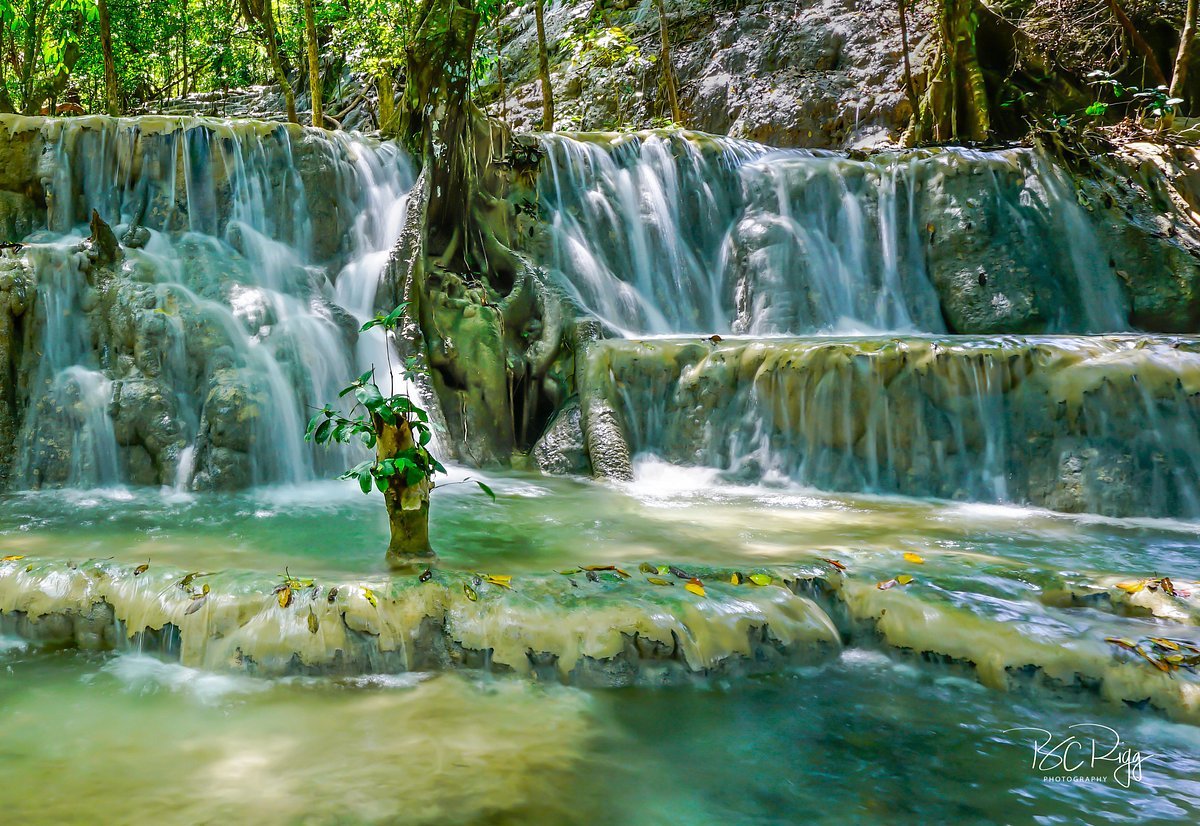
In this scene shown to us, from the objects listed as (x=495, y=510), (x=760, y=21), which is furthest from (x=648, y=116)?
(x=495, y=510)

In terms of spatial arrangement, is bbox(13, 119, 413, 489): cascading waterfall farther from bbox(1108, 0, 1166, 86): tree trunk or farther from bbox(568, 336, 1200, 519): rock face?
bbox(1108, 0, 1166, 86): tree trunk

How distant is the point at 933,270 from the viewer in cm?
959

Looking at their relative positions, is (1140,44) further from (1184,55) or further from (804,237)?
(804,237)

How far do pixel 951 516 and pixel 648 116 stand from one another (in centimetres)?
1312

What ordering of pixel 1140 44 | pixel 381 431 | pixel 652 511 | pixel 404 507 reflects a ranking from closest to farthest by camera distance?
1. pixel 381 431
2. pixel 404 507
3. pixel 652 511
4. pixel 1140 44

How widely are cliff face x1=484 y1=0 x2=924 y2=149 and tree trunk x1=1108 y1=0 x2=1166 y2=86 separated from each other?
3.24m

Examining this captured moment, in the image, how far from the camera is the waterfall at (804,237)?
926 centimetres

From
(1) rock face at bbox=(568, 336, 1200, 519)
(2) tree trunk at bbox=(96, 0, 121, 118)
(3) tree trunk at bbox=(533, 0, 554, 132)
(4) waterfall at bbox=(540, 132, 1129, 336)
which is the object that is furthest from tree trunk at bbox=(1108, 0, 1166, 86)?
(2) tree trunk at bbox=(96, 0, 121, 118)

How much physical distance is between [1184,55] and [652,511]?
1040cm

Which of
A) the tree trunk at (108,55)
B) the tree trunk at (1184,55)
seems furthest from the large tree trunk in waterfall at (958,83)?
the tree trunk at (108,55)

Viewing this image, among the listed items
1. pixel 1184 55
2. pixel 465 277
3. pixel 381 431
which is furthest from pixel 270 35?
pixel 1184 55

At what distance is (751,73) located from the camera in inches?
624

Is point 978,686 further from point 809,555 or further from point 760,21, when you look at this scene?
point 760,21

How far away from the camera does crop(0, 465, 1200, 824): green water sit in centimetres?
236
